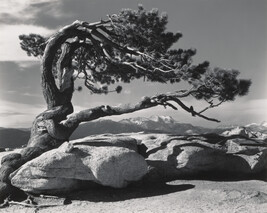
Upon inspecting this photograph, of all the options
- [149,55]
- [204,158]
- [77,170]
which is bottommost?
[77,170]

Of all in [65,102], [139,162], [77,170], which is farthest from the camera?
[65,102]

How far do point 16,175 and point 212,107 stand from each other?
714 centimetres

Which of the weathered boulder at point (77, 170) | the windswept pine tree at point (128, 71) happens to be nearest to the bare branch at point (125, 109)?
the windswept pine tree at point (128, 71)

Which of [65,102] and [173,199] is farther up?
[65,102]

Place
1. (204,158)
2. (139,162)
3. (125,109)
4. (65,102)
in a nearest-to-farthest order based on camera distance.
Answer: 1. (139,162)
2. (204,158)
3. (125,109)
4. (65,102)

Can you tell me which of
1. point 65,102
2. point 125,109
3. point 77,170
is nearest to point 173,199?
point 77,170

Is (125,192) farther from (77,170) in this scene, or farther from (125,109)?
(125,109)

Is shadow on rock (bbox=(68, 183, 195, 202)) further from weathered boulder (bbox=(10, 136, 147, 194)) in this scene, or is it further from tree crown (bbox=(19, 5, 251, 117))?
tree crown (bbox=(19, 5, 251, 117))

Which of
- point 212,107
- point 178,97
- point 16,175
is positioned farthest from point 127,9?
point 16,175

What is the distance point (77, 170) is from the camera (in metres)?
10.1

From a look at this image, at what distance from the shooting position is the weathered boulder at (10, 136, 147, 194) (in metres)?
10.0

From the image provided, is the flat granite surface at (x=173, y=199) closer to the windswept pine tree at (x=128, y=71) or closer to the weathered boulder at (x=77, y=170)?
the weathered boulder at (x=77, y=170)

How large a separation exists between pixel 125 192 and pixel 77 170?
1614 mm

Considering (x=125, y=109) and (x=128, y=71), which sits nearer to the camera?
(x=125, y=109)
